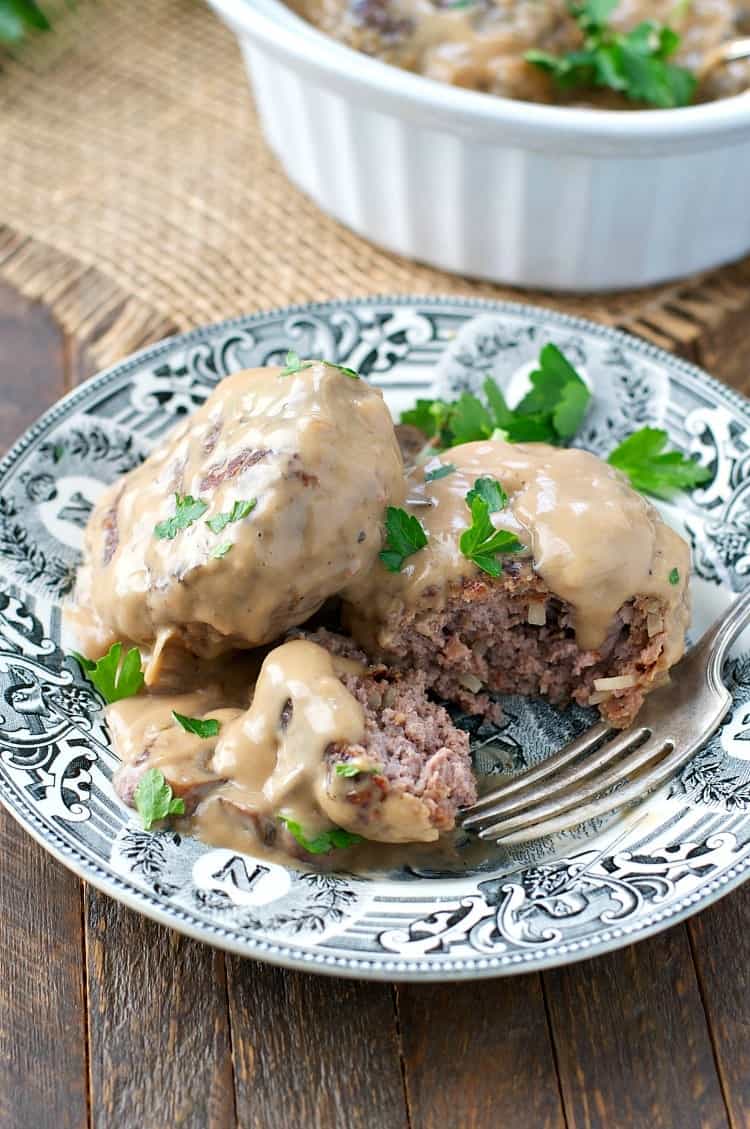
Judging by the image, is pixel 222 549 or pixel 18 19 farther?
pixel 18 19

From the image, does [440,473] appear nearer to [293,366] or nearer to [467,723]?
[293,366]

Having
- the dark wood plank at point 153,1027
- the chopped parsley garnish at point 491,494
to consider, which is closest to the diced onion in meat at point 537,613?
the chopped parsley garnish at point 491,494

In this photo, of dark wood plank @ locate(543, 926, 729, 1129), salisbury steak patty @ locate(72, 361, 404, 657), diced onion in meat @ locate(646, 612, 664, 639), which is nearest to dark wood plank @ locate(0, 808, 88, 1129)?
salisbury steak patty @ locate(72, 361, 404, 657)

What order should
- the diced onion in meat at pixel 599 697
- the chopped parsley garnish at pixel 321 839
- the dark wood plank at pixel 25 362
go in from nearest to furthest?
the chopped parsley garnish at pixel 321 839
the diced onion in meat at pixel 599 697
the dark wood plank at pixel 25 362

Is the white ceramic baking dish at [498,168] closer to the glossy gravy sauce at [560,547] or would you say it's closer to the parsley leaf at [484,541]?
the glossy gravy sauce at [560,547]

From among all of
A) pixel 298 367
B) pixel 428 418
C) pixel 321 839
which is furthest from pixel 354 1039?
pixel 428 418
